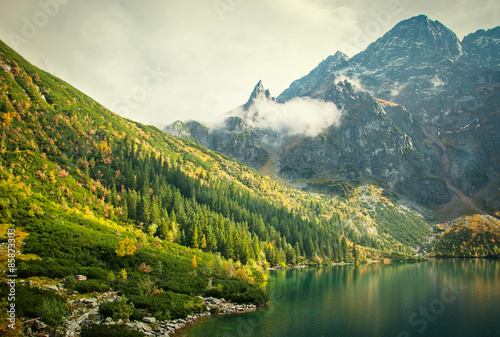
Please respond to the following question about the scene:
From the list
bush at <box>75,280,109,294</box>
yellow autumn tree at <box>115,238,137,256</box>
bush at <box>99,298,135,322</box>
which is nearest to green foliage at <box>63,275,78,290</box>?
bush at <box>75,280,109,294</box>

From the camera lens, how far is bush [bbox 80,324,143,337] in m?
35.7

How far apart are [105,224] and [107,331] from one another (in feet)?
188

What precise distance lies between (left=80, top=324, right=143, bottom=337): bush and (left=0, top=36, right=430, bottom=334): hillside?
386cm

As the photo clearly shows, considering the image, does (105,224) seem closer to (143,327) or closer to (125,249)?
(125,249)

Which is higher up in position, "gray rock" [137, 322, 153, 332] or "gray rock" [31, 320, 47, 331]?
"gray rock" [31, 320, 47, 331]

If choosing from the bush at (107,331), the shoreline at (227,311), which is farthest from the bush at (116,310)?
the shoreline at (227,311)

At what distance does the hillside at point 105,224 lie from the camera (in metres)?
52.3

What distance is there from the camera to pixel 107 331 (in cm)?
3644

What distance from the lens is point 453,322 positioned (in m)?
54.5

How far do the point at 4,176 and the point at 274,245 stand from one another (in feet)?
391

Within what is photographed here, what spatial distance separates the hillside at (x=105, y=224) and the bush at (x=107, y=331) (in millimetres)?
3856

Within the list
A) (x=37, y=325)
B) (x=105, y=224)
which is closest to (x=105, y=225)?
(x=105, y=224)

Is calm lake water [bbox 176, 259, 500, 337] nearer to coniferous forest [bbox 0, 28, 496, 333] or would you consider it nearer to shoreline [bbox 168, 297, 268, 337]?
shoreline [bbox 168, 297, 268, 337]

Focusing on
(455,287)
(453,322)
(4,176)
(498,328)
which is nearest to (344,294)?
(453,322)
